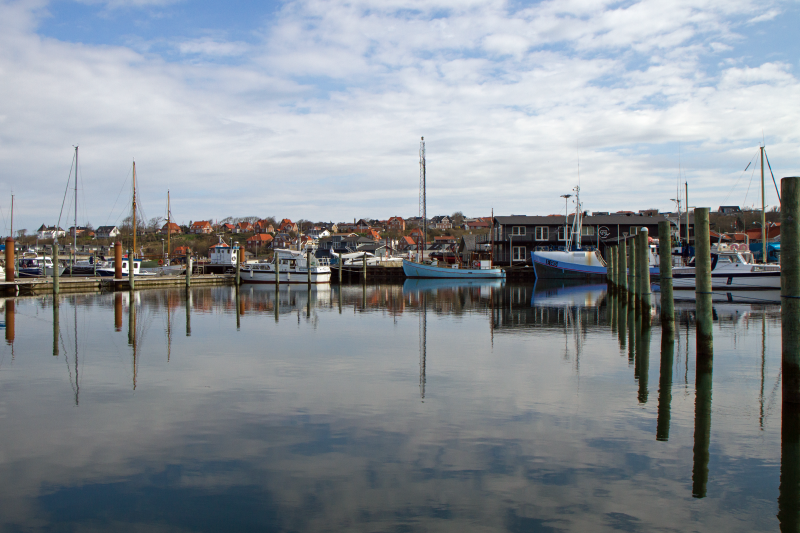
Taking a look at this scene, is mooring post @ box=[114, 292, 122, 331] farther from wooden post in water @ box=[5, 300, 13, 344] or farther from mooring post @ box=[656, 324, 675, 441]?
mooring post @ box=[656, 324, 675, 441]

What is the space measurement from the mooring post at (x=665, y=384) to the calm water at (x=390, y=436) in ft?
0.20

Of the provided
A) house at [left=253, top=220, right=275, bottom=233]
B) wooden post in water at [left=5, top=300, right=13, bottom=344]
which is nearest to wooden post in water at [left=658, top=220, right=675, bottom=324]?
wooden post in water at [left=5, top=300, right=13, bottom=344]

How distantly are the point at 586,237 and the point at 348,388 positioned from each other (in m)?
65.3

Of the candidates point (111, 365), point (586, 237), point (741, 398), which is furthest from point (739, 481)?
point (586, 237)

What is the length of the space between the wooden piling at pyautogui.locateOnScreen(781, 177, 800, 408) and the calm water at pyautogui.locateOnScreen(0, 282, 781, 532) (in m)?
0.71

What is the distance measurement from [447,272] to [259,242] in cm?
11002

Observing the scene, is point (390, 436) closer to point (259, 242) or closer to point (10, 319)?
point (10, 319)

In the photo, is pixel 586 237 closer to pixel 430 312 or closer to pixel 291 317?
pixel 430 312

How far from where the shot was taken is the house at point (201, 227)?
187250mm

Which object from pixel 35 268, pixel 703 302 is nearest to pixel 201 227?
pixel 35 268

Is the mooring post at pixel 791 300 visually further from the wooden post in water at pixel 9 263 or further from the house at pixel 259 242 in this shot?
the house at pixel 259 242

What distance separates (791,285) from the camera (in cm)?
941

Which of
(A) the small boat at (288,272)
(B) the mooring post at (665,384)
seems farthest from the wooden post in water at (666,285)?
(A) the small boat at (288,272)

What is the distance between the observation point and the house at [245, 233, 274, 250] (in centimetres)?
16481
